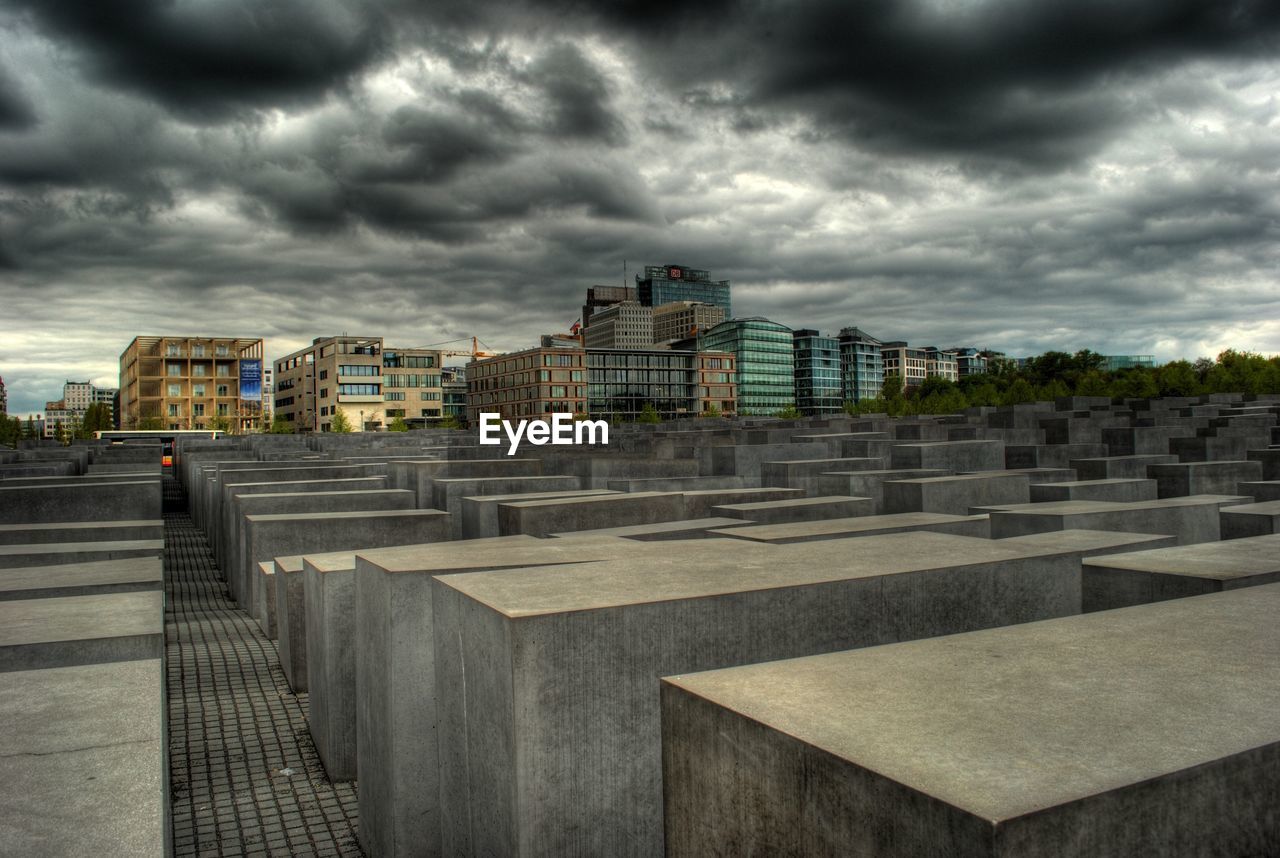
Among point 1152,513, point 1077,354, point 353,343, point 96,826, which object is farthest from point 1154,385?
point 353,343

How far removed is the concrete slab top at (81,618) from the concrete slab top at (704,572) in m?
1.99

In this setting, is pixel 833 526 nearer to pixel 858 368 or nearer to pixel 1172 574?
pixel 1172 574

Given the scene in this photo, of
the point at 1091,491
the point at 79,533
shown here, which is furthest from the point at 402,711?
the point at 1091,491

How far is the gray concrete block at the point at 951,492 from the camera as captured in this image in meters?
11.0

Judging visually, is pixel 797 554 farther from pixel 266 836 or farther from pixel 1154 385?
pixel 1154 385

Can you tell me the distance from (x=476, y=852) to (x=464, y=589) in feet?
4.13

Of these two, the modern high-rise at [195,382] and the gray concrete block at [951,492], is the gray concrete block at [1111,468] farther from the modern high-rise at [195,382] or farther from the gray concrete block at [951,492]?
the modern high-rise at [195,382]

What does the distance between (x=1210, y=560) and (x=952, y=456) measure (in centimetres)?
1192

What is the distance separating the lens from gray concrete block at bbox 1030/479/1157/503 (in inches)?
447

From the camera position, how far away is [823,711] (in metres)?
2.61

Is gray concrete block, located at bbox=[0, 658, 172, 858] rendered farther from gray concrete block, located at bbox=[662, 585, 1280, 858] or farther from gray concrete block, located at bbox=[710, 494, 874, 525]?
gray concrete block, located at bbox=[710, 494, 874, 525]

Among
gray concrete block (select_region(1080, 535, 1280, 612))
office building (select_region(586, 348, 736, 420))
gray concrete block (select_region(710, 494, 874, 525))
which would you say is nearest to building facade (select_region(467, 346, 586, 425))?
office building (select_region(586, 348, 736, 420))

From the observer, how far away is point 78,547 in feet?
28.6

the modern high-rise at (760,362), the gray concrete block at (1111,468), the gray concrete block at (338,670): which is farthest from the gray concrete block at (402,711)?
the modern high-rise at (760,362)
